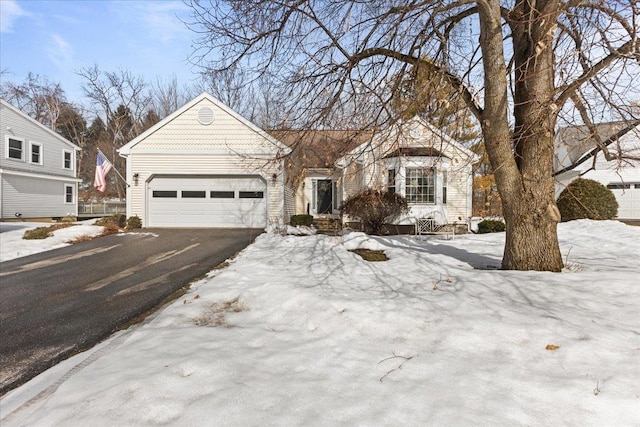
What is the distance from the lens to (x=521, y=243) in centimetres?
532

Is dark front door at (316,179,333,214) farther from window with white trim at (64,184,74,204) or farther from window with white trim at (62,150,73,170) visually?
window with white trim at (62,150,73,170)

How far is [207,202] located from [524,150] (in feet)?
40.9

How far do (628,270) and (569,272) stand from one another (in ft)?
3.15

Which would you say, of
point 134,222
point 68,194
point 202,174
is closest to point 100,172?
point 134,222

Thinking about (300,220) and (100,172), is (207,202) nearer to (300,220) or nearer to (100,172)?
(300,220)

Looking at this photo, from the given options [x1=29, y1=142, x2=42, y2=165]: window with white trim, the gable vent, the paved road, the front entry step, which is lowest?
the paved road

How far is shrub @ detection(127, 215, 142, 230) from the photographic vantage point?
13.9 m

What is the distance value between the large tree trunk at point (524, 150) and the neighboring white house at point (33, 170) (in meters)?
23.3

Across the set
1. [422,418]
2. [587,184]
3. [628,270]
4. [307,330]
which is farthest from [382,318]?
[587,184]

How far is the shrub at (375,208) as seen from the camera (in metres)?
12.2

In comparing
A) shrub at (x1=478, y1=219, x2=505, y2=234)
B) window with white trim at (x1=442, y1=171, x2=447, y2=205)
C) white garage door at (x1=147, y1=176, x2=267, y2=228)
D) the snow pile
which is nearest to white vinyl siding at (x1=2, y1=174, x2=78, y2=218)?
the snow pile

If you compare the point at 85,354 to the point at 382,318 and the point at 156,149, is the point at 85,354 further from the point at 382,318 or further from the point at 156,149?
the point at 156,149

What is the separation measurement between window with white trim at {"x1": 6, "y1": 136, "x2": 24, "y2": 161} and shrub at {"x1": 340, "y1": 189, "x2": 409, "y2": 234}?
19899 mm

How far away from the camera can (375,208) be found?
40.3 ft
